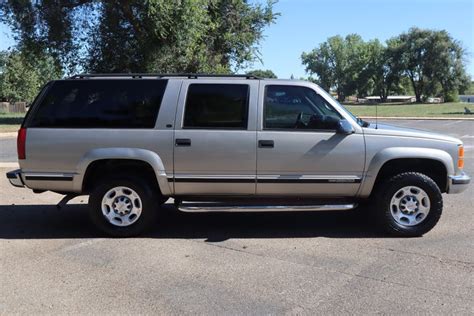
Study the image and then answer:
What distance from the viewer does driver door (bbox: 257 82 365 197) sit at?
577cm

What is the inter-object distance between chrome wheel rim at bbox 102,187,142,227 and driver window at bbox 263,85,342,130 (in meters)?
1.81

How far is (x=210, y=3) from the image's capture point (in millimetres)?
25156

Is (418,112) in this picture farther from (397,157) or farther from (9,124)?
(397,157)

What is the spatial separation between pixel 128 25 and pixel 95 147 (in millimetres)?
19603

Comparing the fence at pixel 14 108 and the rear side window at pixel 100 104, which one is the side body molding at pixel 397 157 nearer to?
the rear side window at pixel 100 104

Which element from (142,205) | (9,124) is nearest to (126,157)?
(142,205)

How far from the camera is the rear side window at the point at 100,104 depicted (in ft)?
19.3

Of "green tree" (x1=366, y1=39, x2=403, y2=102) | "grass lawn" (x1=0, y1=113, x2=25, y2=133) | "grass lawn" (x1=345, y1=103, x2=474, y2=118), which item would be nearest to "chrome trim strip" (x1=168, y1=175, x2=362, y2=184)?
"grass lawn" (x1=0, y1=113, x2=25, y2=133)

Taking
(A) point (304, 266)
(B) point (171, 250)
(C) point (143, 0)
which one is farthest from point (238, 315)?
(C) point (143, 0)

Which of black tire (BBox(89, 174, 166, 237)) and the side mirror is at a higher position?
the side mirror

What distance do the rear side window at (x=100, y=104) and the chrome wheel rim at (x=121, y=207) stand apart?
2.64ft

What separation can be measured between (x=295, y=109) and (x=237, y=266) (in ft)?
6.61

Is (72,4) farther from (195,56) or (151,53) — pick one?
(195,56)

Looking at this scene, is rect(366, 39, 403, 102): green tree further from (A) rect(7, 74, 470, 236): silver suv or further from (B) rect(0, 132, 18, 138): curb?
(A) rect(7, 74, 470, 236): silver suv
